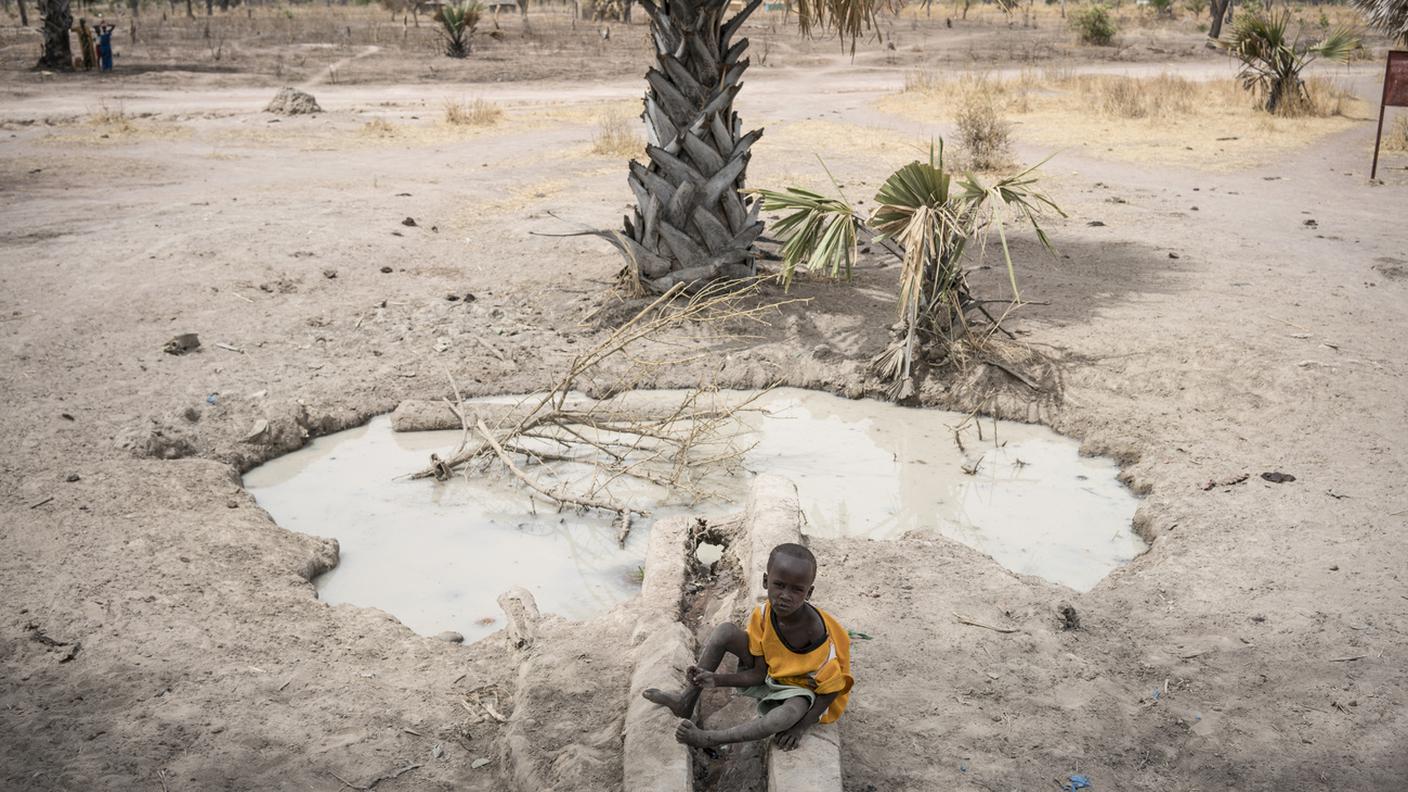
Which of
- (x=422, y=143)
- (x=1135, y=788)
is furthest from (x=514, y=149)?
(x=1135, y=788)

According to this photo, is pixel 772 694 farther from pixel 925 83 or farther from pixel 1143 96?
pixel 925 83

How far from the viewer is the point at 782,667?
10.5 ft

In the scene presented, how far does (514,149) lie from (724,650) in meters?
11.6

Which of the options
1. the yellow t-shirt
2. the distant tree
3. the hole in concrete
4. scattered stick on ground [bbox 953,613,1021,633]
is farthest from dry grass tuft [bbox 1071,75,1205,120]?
the yellow t-shirt

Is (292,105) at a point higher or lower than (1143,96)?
lower

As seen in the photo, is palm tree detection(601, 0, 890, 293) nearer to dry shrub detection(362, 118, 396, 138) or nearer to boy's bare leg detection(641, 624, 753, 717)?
boy's bare leg detection(641, 624, 753, 717)

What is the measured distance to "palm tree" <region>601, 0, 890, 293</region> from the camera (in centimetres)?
746

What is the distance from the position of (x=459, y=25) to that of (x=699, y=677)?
2636cm

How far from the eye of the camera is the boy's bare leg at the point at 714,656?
10.5ft

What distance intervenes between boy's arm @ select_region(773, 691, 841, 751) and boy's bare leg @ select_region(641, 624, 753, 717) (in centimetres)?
24

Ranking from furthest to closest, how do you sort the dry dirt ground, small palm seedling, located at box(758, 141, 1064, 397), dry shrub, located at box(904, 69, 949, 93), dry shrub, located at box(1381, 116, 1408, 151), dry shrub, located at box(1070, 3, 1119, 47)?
dry shrub, located at box(1070, 3, 1119, 47) → dry shrub, located at box(904, 69, 949, 93) → dry shrub, located at box(1381, 116, 1408, 151) → small palm seedling, located at box(758, 141, 1064, 397) → the dry dirt ground

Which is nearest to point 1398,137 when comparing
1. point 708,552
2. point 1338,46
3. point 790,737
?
point 1338,46

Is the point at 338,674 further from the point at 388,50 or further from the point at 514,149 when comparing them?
the point at 388,50

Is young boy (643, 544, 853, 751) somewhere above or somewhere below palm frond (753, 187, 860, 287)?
below
